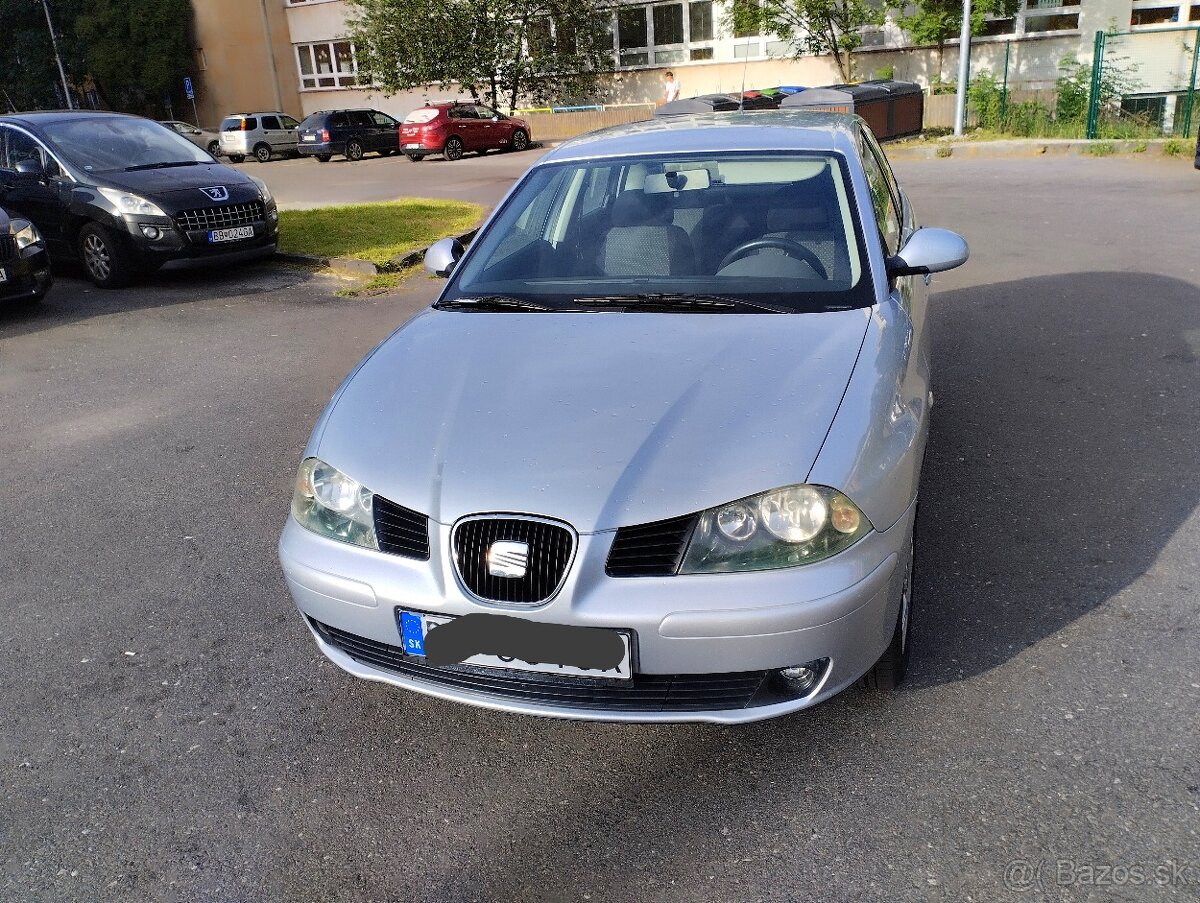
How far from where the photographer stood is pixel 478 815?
2.65 meters

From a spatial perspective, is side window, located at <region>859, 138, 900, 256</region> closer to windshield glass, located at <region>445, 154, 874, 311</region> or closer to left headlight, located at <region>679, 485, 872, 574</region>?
windshield glass, located at <region>445, 154, 874, 311</region>

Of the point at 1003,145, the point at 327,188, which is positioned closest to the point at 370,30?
the point at 327,188

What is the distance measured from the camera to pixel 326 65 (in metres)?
40.2

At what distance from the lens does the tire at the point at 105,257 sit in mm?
10133

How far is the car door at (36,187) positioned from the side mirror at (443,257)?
7909mm

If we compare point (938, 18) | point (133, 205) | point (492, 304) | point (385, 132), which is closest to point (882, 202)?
point (492, 304)

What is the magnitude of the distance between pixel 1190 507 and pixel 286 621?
369 centimetres

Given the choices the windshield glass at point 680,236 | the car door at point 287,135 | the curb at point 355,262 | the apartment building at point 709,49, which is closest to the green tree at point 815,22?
the apartment building at point 709,49

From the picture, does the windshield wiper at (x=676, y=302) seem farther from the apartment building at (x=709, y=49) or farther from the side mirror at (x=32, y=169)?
the apartment building at (x=709, y=49)

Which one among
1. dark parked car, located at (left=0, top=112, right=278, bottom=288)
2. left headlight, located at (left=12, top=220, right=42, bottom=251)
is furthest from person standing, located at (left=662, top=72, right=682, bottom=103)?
left headlight, located at (left=12, top=220, right=42, bottom=251)

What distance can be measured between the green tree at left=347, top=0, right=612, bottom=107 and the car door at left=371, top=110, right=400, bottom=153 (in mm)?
2086

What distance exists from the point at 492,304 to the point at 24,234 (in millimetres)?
7425

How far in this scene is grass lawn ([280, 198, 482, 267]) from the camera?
1145 centimetres

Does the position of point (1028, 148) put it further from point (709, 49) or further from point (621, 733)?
point (621, 733)
